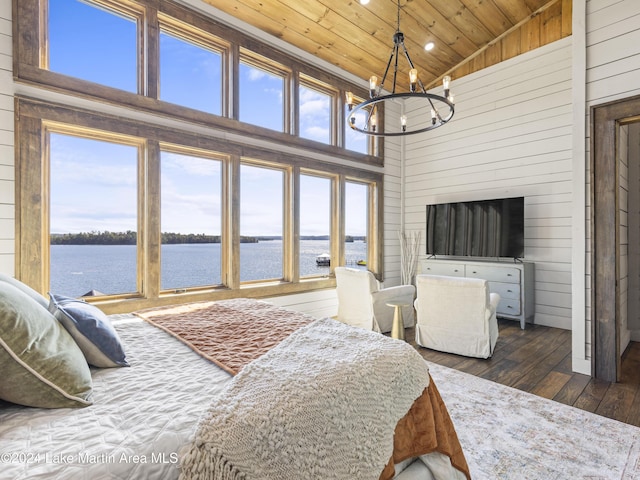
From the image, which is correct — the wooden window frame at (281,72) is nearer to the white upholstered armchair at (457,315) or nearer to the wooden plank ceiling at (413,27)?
the wooden plank ceiling at (413,27)

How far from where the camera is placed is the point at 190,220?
380 cm

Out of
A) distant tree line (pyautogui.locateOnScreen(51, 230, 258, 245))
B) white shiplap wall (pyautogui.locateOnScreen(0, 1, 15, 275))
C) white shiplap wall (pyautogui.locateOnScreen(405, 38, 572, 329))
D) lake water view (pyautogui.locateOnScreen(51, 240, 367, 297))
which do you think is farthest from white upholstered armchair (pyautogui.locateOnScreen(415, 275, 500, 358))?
white shiplap wall (pyautogui.locateOnScreen(0, 1, 15, 275))

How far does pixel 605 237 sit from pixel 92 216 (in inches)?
185

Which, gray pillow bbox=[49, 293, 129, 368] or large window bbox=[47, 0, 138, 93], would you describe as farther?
large window bbox=[47, 0, 138, 93]

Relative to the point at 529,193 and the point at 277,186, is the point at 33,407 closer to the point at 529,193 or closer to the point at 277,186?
the point at 277,186

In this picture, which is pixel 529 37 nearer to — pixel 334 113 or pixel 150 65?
pixel 334 113

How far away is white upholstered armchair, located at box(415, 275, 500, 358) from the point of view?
3.19 metres

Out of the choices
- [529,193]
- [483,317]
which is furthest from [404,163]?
[483,317]

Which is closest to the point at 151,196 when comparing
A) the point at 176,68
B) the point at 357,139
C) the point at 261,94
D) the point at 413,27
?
the point at 176,68

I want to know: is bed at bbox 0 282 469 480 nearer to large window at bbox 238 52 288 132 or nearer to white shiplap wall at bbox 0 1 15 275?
white shiplap wall at bbox 0 1 15 275

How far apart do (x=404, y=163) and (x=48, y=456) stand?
6.22m

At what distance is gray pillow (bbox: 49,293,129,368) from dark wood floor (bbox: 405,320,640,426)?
112 inches

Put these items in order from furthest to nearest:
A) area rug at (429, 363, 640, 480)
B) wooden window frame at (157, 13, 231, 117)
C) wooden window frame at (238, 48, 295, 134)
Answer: wooden window frame at (238, 48, 295, 134) < wooden window frame at (157, 13, 231, 117) < area rug at (429, 363, 640, 480)

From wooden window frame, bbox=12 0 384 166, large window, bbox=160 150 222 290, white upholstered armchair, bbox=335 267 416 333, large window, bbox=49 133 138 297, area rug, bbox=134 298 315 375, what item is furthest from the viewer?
white upholstered armchair, bbox=335 267 416 333
